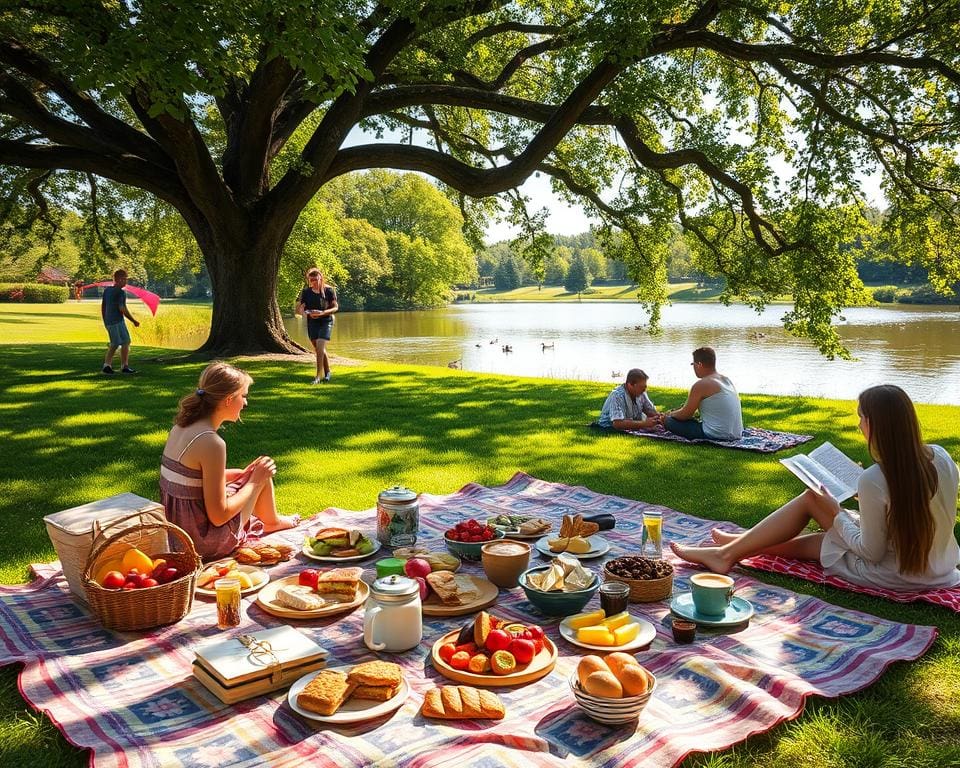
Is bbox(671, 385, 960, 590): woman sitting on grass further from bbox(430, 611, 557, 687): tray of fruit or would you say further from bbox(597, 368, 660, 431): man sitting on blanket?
bbox(597, 368, 660, 431): man sitting on blanket

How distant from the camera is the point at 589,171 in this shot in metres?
15.9

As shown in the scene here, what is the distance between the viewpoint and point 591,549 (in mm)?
4379

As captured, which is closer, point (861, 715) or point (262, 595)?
point (861, 715)

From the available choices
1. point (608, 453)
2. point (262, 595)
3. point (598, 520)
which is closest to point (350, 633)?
point (262, 595)

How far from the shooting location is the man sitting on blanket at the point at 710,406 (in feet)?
26.5

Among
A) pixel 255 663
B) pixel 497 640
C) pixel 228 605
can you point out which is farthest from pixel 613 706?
pixel 228 605

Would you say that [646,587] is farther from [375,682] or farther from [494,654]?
[375,682]

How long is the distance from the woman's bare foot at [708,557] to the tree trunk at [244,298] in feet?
38.1

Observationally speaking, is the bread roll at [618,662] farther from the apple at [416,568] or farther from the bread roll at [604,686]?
the apple at [416,568]

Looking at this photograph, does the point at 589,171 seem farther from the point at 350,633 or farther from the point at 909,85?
the point at 350,633

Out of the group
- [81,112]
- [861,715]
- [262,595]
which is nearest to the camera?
[861,715]

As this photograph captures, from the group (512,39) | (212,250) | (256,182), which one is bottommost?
(212,250)

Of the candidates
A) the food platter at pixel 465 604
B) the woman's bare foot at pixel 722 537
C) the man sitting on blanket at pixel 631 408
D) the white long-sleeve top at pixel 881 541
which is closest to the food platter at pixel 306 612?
the food platter at pixel 465 604

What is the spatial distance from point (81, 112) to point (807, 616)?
570 inches
